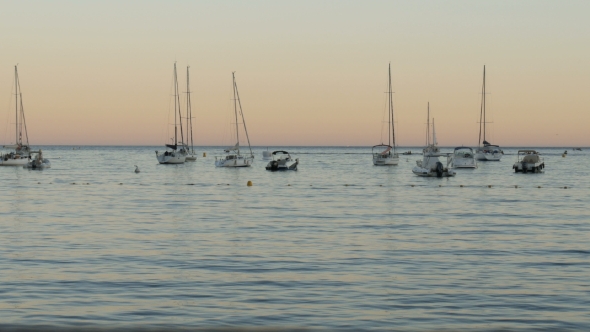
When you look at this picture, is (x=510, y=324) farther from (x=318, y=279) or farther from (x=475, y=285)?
(x=318, y=279)

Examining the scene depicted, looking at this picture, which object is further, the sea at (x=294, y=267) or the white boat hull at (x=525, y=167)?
the white boat hull at (x=525, y=167)

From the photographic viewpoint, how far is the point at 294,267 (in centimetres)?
2352

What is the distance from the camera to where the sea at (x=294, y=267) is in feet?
53.7

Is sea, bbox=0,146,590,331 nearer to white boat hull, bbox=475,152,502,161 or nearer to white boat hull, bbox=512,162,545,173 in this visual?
white boat hull, bbox=512,162,545,173

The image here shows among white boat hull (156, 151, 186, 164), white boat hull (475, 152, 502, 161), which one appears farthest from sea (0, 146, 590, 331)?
white boat hull (475, 152, 502, 161)

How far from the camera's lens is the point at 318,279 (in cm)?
2131

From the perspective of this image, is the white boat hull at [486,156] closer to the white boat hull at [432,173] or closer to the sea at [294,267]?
the white boat hull at [432,173]

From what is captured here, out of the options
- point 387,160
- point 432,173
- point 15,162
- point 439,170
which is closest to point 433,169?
point 432,173

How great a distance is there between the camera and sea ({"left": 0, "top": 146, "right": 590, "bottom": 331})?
16375mm

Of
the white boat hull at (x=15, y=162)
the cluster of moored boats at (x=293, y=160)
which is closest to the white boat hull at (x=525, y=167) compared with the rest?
the cluster of moored boats at (x=293, y=160)

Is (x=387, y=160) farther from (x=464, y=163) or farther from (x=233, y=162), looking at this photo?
(x=233, y=162)

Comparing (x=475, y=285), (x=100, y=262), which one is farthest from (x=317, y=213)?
(x=475, y=285)

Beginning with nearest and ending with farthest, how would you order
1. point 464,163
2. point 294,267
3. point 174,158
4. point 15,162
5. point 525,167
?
point 294,267
point 525,167
point 464,163
point 15,162
point 174,158

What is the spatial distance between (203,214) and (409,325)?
2958 cm
